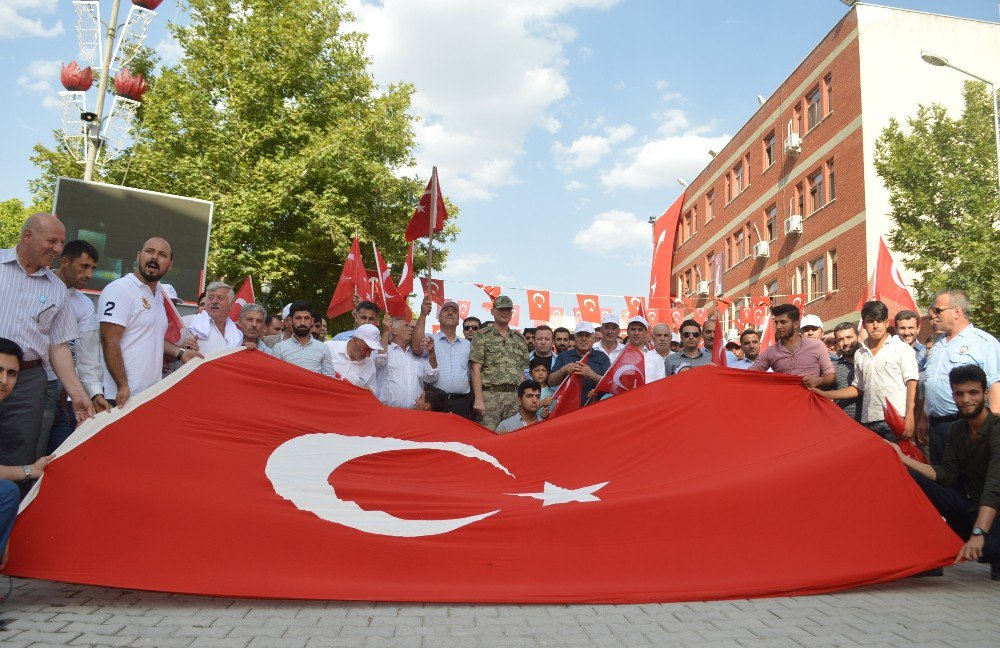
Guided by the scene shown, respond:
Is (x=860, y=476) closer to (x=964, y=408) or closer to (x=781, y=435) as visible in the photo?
(x=781, y=435)

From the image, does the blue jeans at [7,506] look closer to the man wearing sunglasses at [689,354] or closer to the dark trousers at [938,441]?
the dark trousers at [938,441]

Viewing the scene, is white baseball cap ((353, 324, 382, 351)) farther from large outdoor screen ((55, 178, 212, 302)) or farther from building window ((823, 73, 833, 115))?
building window ((823, 73, 833, 115))

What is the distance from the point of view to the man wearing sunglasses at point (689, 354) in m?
8.66

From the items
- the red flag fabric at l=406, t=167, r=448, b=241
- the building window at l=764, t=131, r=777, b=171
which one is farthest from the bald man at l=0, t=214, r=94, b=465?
the building window at l=764, t=131, r=777, b=171

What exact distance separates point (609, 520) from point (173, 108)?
2273 centimetres

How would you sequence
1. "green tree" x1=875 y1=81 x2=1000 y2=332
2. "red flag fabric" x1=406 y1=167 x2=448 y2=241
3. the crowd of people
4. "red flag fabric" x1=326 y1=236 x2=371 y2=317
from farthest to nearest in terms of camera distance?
"green tree" x1=875 y1=81 x2=1000 y2=332 → "red flag fabric" x1=326 y1=236 x2=371 y2=317 → "red flag fabric" x1=406 y1=167 x2=448 y2=241 → the crowd of people

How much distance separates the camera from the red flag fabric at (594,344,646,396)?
7.80 meters

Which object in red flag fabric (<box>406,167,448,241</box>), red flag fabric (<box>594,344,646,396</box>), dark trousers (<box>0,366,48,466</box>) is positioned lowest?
dark trousers (<box>0,366,48,466</box>)

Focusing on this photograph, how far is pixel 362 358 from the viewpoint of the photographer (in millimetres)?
7855

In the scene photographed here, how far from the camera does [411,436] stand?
5.85 m

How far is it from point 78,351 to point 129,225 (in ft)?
38.3

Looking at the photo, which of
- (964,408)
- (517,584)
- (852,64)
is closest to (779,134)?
(852,64)

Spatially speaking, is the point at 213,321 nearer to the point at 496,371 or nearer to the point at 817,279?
the point at 496,371

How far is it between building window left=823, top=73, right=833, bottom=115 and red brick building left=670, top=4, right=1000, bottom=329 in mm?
56
